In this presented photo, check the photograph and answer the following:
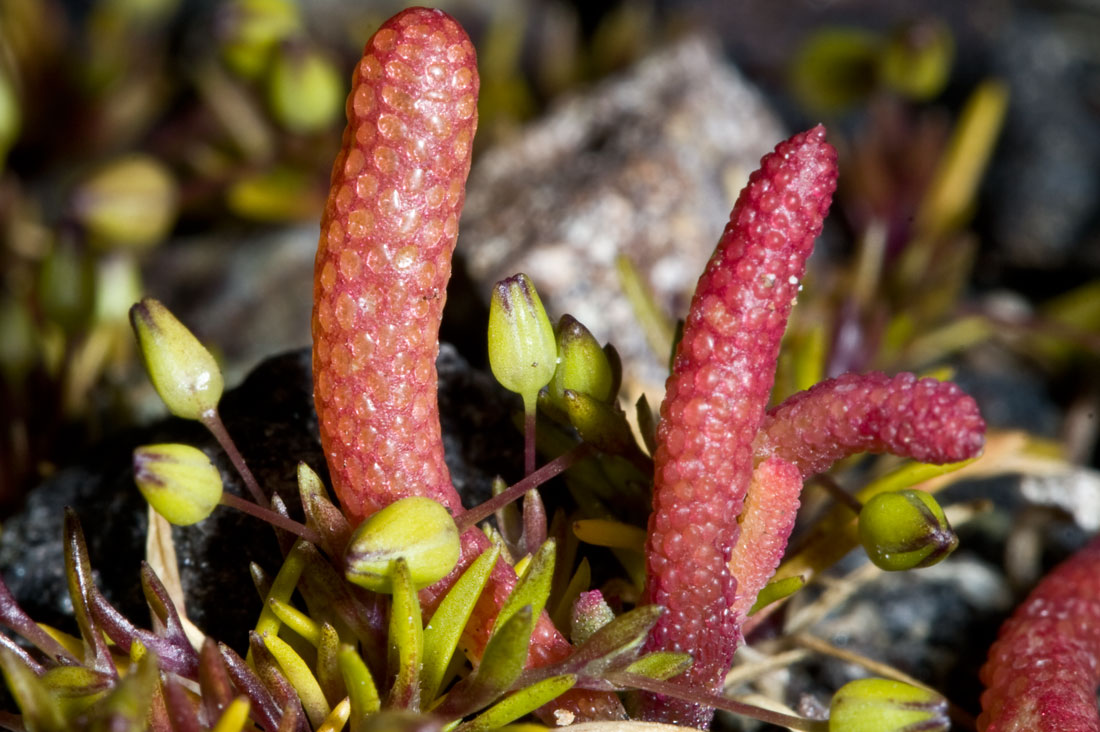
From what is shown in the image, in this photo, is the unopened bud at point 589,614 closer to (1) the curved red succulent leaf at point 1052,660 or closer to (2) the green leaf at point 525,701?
(2) the green leaf at point 525,701

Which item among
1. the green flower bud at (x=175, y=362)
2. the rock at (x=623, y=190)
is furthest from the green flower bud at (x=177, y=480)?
the rock at (x=623, y=190)

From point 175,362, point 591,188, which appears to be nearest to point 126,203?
point 591,188

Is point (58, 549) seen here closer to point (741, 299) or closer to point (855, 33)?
point (741, 299)

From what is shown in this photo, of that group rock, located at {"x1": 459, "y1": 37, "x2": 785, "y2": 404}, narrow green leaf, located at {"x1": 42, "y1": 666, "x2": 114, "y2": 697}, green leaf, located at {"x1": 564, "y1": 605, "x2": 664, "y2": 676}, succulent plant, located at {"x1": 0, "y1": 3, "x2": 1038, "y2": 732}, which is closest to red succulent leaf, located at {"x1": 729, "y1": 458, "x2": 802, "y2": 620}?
succulent plant, located at {"x1": 0, "y1": 3, "x2": 1038, "y2": 732}

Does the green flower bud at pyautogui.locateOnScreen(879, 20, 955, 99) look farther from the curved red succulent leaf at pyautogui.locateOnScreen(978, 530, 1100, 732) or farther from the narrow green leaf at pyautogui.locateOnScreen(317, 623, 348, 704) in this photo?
the narrow green leaf at pyautogui.locateOnScreen(317, 623, 348, 704)

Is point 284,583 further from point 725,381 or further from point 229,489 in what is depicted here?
point 725,381

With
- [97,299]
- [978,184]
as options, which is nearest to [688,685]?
[97,299]

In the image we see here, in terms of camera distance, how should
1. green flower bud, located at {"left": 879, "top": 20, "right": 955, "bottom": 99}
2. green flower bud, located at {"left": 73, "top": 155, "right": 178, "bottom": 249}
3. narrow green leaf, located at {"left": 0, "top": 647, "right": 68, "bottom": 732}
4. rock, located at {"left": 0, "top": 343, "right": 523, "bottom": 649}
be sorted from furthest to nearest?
green flower bud, located at {"left": 879, "top": 20, "right": 955, "bottom": 99} → green flower bud, located at {"left": 73, "top": 155, "right": 178, "bottom": 249} → rock, located at {"left": 0, "top": 343, "right": 523, "bottom": 649} → narrow green leaf, located at {"left": 0, "top": 647, "right": 68, "bottom": 732}
